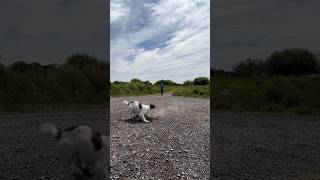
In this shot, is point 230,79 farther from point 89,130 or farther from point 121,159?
point 89,130

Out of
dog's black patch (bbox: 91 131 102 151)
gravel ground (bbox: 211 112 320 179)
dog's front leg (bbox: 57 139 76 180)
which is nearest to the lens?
dog's front leg (bbox: 57 139 76 180)

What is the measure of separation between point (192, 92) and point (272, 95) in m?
8.71

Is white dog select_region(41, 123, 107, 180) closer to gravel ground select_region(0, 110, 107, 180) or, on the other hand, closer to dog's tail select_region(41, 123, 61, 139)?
dog's tail select_region(41, 123, 61, 139)

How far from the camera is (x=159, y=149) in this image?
21.4ft

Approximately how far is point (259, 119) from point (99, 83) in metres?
5.87

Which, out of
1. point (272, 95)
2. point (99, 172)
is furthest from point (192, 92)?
point (99, 172)

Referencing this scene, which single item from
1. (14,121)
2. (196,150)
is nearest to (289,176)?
(196,150)

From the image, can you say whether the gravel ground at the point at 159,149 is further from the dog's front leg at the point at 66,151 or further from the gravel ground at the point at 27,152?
the dog's front leg at the point at 66,151

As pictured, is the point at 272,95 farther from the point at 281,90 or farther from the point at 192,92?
the point at 192,92

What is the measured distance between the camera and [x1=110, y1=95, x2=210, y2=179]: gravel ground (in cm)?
527

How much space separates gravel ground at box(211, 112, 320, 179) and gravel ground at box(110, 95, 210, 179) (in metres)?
0.28

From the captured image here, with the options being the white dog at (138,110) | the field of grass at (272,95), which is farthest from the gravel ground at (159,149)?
the field of grass at (272,95)

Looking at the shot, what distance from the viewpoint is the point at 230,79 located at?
55.4 ft

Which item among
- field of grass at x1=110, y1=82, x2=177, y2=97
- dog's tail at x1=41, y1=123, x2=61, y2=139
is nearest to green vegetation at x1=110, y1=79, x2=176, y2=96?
field of grass at x1=110, y1=82, x2=177, y2=97
